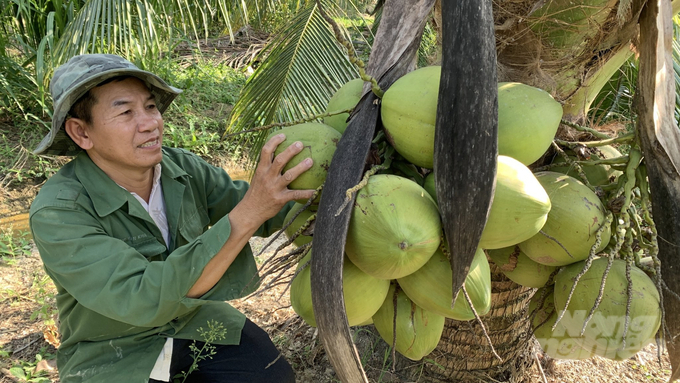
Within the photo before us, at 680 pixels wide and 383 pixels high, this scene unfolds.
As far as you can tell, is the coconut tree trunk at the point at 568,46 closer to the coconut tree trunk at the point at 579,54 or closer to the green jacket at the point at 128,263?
the coconut tree trunk at the point at 579,54

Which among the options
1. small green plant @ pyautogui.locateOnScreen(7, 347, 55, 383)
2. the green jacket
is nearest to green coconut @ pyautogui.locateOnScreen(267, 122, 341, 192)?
the green jacket

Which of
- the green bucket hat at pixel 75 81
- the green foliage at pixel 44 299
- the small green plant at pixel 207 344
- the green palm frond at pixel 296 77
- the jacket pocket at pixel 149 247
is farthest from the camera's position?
the green palm frond at pixel 296 77

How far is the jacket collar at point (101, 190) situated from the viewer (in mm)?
1828

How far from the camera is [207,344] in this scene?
6.88ft

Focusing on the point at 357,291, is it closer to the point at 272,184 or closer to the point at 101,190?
the point at 272,184

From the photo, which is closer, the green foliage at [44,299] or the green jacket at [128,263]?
the green jacket at [128,263]

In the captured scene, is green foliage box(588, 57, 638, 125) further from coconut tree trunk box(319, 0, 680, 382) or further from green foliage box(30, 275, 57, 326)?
green foliage box(30, 275, 57, 326)

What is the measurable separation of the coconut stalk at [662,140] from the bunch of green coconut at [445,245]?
0.17 feet

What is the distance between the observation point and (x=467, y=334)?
2.19 meters

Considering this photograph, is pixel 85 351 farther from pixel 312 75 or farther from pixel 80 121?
pixel 312 75

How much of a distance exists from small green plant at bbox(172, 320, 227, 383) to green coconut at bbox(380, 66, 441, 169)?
4.06ft

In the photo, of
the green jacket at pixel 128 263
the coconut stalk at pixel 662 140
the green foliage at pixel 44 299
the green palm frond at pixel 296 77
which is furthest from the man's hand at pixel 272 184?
the green foliage at pixel 44 299

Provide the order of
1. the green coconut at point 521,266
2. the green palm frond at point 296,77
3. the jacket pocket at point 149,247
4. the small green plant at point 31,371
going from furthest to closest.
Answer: the green palm frond at point 296,77 < the small green plant at point 31,371 < the jacket pocket at point 149,247 < the green coconut at point 521,266

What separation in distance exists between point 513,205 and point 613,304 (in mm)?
422
